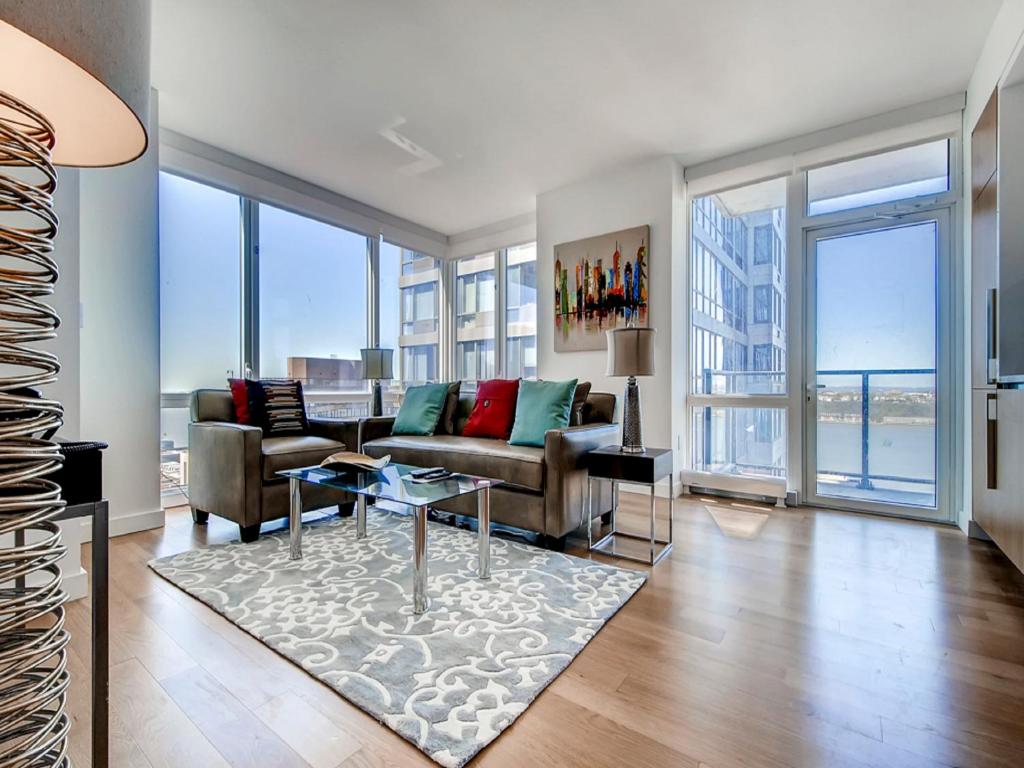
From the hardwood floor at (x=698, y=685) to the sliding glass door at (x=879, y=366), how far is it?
110 cm

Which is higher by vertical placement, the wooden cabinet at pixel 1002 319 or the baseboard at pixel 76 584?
the wooden cabinet at pixel 1002 319

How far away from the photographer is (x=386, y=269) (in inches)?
208

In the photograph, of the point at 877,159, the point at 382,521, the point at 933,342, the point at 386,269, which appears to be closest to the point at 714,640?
the point at 382,521

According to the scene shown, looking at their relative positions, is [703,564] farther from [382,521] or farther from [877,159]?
[877,159]

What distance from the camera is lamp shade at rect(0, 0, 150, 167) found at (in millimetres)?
423

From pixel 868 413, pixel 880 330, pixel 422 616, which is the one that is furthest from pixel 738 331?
pixel 422 616

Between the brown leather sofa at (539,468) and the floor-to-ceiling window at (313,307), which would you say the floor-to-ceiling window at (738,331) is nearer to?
the brown leather sofa at (539,468)

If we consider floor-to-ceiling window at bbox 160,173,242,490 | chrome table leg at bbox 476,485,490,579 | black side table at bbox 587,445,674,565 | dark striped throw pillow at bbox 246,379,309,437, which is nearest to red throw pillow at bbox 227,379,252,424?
dark striped throw pillow at bbox 246,379,309,437

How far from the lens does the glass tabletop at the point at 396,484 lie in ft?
6.46

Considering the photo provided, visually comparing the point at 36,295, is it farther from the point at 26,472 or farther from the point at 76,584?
the point at 76,584

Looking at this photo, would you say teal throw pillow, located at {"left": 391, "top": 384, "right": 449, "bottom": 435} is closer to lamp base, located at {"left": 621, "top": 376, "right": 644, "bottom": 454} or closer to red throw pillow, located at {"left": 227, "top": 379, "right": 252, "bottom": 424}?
red throw pillow, located at {"left": 227, "top": 379, "right": 252, "bottom": 424}

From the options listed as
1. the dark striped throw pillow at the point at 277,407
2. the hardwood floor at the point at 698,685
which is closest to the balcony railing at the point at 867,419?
the hardwood floor at the point at 698,685

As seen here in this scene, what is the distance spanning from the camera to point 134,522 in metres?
2.95

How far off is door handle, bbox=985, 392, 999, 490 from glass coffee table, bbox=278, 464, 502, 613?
Answer: 2.43 meters
